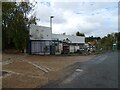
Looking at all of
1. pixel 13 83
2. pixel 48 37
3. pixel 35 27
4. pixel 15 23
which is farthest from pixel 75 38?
pixel 13 83

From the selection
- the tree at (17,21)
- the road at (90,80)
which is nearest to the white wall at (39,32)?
the tree at (17,21)

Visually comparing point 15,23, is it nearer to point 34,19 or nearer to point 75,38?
point 34,19

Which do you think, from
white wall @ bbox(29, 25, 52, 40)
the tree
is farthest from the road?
white wall @ bbox(29, 25, 52, 40)

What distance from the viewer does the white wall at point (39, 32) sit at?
54.2 metres

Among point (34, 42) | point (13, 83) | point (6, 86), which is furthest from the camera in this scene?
point (34, 42)

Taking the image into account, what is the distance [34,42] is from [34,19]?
4123 millimetres

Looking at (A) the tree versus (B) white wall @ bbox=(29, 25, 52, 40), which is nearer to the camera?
(A) the tree

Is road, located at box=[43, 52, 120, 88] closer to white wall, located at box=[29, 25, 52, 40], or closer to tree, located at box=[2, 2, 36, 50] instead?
tree, located at box=[2, 2, 36, 50]

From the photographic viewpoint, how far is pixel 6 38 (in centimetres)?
5450

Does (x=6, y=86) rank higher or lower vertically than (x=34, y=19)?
lower

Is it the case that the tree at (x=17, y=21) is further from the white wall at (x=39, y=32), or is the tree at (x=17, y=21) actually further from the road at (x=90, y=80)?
the road at (x=90, y=80)

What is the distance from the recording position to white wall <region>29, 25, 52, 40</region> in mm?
54166

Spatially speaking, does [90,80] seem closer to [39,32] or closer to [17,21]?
[17,21]

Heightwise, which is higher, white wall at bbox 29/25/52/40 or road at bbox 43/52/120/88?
white wall at bbox 29/25/52/40
